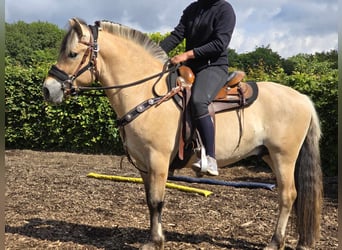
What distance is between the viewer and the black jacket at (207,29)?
390 cm

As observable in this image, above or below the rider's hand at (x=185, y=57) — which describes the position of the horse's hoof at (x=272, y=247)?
below

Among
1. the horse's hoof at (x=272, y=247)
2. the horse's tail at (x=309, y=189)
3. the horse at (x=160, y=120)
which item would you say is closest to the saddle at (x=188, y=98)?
the horse at (x=160, y=120)

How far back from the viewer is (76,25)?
3.72 m

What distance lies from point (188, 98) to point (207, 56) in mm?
473

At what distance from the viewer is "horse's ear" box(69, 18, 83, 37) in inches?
146

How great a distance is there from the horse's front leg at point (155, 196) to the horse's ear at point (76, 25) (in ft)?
4.77

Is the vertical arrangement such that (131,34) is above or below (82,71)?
above

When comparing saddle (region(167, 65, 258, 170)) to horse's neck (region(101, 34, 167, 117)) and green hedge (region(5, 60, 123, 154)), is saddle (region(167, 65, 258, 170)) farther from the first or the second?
green hedge (region(5, 60, 123, 154))

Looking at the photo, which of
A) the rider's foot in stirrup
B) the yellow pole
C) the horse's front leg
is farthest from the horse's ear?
the yellow pole

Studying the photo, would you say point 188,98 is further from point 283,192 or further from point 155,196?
point 283,192

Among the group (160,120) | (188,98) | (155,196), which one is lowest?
(155,196)

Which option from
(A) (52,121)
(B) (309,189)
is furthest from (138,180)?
(A) (52,121)

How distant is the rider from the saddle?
8 centimetres

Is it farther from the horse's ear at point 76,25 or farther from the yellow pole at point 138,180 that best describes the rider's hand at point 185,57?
the yellow pole at point 138,180
